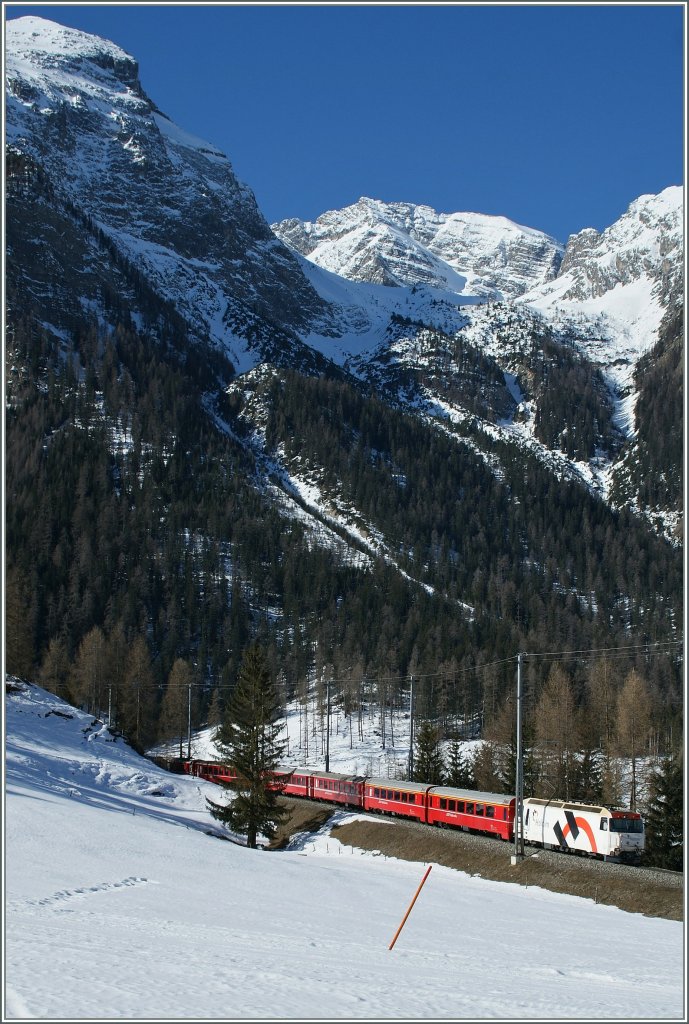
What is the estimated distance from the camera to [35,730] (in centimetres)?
6594

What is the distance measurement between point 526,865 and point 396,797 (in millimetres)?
19323

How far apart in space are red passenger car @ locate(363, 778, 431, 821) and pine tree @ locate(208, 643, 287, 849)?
8.05 m

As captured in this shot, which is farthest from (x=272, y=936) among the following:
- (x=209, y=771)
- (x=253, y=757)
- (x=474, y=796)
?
(x=209, y=771)

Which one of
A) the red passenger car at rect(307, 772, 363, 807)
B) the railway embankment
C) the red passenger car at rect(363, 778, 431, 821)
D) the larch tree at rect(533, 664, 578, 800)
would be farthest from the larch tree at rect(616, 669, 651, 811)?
the railway embankment

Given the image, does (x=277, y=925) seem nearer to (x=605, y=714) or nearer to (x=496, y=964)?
(x=496, y=964)

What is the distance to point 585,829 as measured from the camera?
151 ft

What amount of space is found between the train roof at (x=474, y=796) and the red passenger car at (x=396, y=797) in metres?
1.61

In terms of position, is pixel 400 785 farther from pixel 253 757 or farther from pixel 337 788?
pixel 253 757

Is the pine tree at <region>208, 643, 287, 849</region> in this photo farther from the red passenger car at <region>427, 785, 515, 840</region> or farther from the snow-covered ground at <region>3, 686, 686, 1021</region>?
the red passenger car at <region>427, 785, 515, 840</region>

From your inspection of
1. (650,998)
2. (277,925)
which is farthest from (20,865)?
(650,998)

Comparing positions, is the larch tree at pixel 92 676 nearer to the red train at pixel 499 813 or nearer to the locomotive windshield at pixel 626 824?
the red train at pixel 499 813

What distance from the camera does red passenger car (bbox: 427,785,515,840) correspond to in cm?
5012

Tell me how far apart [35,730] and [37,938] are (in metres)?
50.5

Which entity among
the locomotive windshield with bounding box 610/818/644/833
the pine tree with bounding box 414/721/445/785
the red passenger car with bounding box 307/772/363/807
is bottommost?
the red passenger car with bounding box 307/772/363/807
